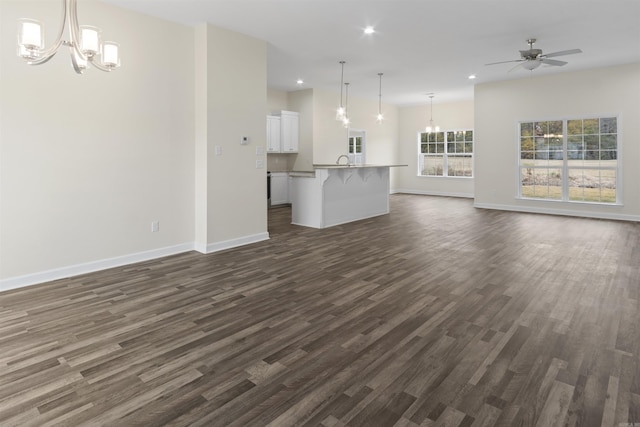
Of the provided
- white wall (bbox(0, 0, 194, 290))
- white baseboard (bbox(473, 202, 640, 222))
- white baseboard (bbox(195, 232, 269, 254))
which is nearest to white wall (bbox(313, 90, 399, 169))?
white baseboard (bbox(473, 202, 640, 222))

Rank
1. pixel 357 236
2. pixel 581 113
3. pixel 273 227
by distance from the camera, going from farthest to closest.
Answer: pixel 581 113, pixel 273 227, pixel 357 236

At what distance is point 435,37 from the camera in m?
5.43

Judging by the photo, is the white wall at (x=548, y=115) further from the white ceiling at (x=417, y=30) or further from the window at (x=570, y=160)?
the white ceiling at (x=417, y=30)

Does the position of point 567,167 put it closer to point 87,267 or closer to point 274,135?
point 274,135

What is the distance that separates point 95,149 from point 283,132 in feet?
18.2

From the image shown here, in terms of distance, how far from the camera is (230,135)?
5094 mm

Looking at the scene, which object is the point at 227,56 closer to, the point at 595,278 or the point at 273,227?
the point at 273,227

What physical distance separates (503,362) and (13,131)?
174 inches

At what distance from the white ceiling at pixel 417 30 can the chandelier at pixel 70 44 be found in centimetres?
178

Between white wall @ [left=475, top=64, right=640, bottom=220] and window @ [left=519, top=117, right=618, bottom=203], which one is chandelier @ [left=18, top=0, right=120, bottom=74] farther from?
window @ [left=519, top=117, right=618, bottom=203]

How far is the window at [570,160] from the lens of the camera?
7531mm

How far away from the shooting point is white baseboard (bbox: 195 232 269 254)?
4.98 m

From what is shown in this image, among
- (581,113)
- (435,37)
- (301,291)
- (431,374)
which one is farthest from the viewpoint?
(581,113)

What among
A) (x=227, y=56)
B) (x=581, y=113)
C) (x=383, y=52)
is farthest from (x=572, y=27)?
(x=227, y=56)
